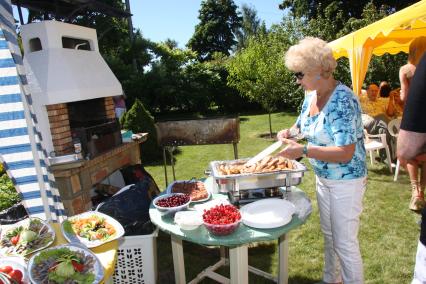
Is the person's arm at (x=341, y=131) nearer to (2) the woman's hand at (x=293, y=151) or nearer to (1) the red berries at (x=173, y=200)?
(2) the woman's hand at (x=293, y=151)

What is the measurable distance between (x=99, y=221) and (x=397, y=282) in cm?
262

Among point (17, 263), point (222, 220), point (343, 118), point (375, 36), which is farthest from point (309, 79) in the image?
point (375, 36)

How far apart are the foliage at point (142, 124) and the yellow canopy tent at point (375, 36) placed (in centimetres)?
453

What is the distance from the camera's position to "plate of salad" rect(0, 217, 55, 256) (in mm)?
1881

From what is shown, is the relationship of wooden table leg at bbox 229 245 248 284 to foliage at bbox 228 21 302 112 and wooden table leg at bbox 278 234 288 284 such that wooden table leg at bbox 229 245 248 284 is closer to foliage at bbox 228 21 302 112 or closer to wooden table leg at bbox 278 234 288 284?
wooden table leg at bbox 278 234 288 284

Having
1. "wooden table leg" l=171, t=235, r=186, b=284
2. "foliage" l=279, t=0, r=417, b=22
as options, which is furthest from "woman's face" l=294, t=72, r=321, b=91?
"foliage" l=279, t=0, r=417, b=22

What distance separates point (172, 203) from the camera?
96.0 inches

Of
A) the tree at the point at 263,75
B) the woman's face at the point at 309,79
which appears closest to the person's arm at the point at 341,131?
the woman's face at the point at 309,79

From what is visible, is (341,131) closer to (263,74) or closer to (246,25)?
(263,74)

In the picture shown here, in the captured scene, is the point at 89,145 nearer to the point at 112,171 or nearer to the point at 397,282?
the point at 112,171

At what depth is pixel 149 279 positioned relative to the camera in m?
2.69

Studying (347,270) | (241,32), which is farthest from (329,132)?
(241,32)

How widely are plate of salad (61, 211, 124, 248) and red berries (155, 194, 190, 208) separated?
0.40 m

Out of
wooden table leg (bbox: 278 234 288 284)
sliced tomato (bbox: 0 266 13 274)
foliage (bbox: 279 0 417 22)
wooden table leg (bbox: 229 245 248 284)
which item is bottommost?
wooden table leg (bbox: 278 234 288 284)
